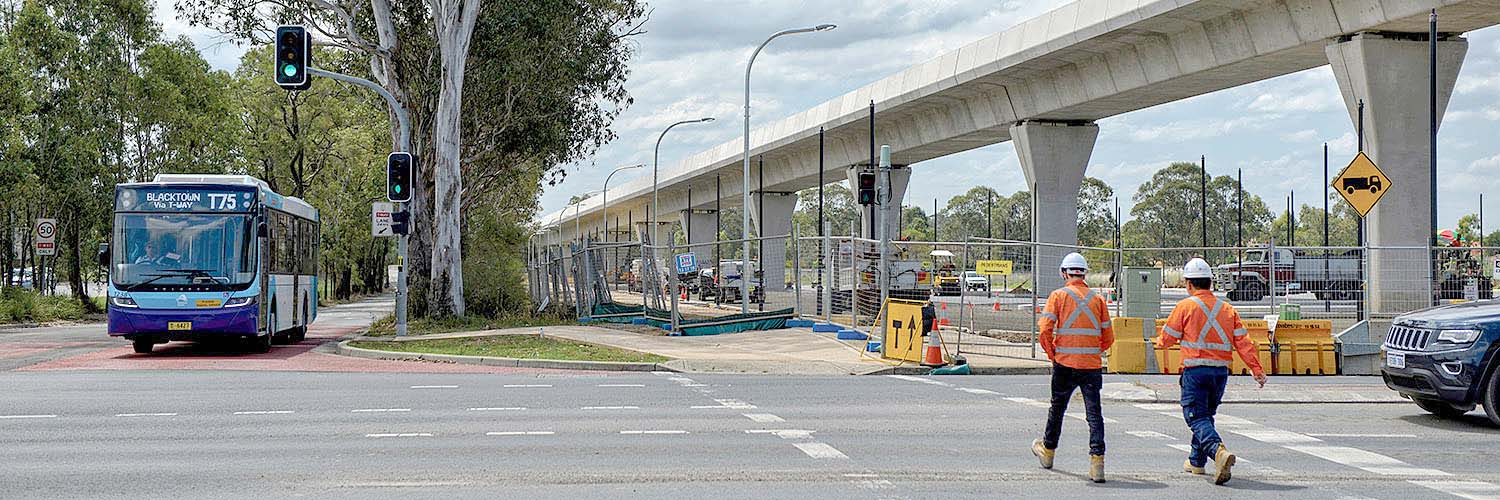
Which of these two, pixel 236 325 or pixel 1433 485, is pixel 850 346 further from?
pixel 1433 485

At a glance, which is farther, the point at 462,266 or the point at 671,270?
the point at 462,266

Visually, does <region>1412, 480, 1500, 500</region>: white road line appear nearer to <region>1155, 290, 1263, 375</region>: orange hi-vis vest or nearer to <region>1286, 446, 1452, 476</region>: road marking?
<region>1286, 446, 1452, 476</region>: road marking

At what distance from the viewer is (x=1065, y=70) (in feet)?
125

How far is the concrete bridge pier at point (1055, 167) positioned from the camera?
41.6 meters

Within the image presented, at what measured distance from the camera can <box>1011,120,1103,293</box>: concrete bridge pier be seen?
41.6 meters

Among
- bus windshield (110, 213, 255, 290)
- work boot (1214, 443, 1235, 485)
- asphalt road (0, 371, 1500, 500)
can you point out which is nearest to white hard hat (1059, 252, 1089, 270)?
asphalt road (0, 371, 1500, 500)

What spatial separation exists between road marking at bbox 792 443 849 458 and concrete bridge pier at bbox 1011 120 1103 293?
31308 millimetres

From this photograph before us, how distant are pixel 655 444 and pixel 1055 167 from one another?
32.9m

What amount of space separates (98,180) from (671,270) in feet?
85.9

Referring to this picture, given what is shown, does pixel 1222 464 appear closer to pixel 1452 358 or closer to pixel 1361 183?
pixel 1452 358

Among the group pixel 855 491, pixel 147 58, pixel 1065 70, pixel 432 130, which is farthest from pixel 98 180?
pixel 855 491

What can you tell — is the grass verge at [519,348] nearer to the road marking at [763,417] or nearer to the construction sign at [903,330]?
the construction sign at [903,330]

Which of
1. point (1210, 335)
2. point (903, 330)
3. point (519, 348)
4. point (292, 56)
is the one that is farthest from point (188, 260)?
point (1210, 335)

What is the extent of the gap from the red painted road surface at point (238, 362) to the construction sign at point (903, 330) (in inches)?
201
